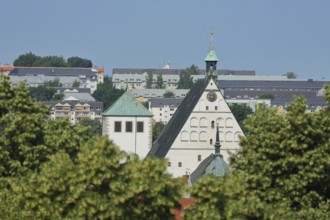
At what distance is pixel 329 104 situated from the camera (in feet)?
168

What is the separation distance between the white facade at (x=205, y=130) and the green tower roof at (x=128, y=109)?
3.18m

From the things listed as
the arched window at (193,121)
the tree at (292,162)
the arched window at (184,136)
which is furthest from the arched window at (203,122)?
the tree at (292,162)

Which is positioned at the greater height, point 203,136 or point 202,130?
point 202,130

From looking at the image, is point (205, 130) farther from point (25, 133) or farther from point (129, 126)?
point (25, 133)

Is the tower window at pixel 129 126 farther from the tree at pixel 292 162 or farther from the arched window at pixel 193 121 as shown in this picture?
the tree at pixel 292 162

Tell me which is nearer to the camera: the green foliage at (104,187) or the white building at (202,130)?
the green foliage at (104,187)

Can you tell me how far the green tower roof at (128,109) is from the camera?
115 m

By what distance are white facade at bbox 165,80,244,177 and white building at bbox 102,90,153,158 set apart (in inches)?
99.4

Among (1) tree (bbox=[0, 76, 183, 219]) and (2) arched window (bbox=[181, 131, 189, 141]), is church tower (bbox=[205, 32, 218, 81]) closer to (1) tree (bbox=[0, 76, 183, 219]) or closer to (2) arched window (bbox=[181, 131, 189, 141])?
(2) arched window (bbox=[181, 131, 189, 141])

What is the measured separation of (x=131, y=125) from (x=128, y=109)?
118cm

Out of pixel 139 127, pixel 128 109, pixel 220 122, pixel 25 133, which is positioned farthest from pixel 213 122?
pixel 25 133

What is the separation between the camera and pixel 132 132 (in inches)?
4513

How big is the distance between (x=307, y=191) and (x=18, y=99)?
32.9 ft

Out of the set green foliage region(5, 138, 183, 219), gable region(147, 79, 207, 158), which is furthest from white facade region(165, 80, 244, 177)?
green foliage region(5, 138, 183, 219)
